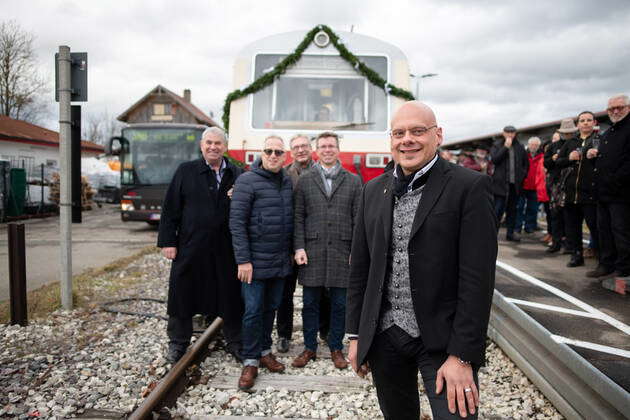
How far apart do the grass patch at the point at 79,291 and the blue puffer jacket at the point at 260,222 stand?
305 centimetres

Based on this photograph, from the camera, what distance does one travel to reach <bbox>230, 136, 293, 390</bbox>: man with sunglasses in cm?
388

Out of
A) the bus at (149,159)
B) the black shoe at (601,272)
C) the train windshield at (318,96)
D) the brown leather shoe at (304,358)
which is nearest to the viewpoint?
the brown leather shoe at (304,358)

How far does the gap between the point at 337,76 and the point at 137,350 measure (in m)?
4.64

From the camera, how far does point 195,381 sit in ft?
12.7

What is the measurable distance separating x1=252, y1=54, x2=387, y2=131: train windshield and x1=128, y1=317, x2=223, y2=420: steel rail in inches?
139

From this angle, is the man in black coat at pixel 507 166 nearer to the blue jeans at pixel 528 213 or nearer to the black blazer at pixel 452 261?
the blue jeans at pixel 528 213

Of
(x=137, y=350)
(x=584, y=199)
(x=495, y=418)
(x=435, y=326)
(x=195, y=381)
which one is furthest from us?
(x=584, y=199)

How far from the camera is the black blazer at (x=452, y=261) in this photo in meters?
1.90

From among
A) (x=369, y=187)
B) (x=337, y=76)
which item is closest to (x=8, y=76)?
(x=337, y=76)

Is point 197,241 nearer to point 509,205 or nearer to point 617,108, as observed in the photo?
point 617,108

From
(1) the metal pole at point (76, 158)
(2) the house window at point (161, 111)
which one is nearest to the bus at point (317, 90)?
(1) the metal pole at point (76, 158)

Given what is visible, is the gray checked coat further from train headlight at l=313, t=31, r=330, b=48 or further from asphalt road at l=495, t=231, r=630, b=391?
train headlight at l=313, t=31, r=330, b=48

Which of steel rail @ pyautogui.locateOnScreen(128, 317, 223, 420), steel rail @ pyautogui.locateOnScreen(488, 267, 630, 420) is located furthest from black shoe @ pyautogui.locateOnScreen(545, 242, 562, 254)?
steel rail @ pyautogui.locateOnScreen(128, 317, 223, 420)

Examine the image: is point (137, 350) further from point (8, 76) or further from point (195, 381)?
point (8, 76)
